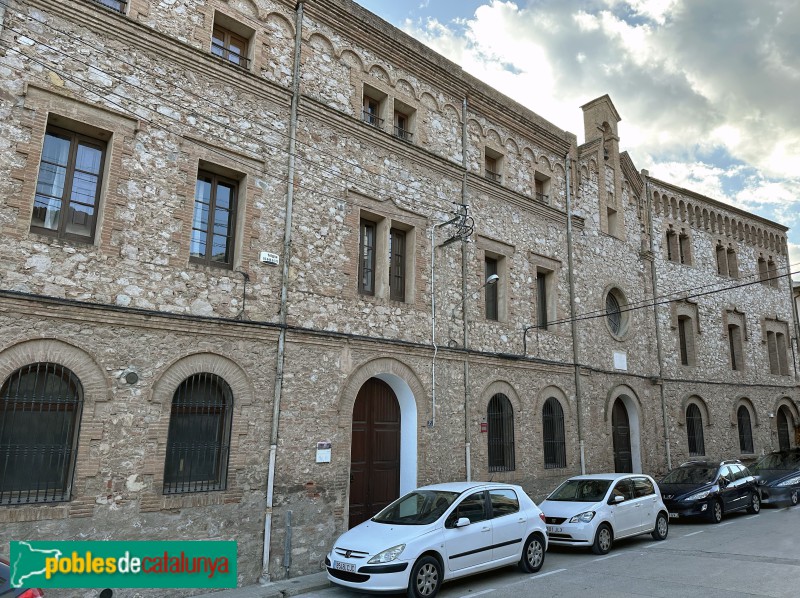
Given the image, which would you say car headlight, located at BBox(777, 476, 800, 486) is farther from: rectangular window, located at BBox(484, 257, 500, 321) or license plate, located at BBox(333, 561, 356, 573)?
license plate, located at BBox(333, 561, 356, 573)

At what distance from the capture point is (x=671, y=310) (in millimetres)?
19922

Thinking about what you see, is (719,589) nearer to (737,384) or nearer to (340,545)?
(340,545)

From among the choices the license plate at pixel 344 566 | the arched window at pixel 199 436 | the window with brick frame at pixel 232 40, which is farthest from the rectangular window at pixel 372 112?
the license plate at pixel 344 566

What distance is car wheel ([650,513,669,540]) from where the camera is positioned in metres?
11.5

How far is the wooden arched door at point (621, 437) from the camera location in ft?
55.3

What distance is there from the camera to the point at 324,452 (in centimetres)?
982

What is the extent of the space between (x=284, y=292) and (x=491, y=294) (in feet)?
20.6

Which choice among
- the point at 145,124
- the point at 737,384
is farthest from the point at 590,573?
the point at 737,384

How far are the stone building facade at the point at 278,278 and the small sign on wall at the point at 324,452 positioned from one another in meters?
0.04

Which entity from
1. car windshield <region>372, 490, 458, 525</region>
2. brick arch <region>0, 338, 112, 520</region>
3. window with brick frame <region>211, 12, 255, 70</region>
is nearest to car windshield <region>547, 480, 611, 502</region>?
car windshield <region>372, 490, 458, 525</region>

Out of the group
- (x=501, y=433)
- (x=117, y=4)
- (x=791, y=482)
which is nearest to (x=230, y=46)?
(x=117, y=4)

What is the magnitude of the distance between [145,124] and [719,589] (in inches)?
426

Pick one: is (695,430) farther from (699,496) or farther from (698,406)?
(699,496)

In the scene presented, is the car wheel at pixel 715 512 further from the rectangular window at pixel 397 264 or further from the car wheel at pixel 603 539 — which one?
the rectangular window at pixel 397 264
